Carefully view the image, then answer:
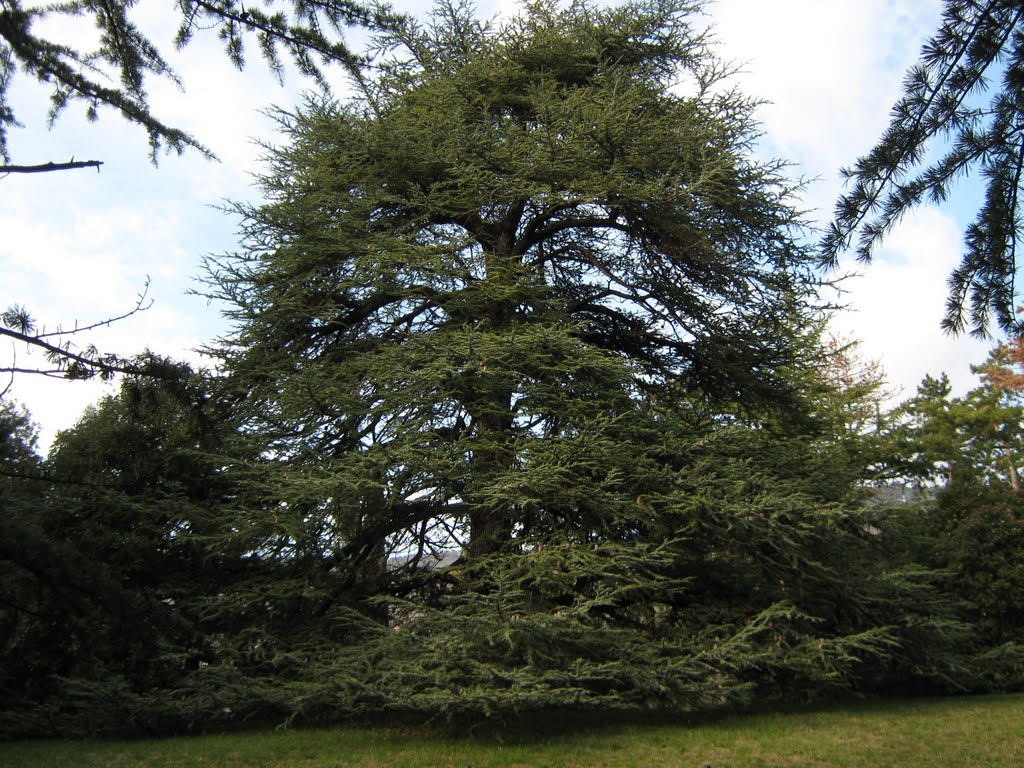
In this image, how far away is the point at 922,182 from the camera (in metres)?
3.15

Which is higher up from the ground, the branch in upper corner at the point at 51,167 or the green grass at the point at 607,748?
the branch in upper corner at the point at 51,167

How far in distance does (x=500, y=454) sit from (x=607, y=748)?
3.54 metres

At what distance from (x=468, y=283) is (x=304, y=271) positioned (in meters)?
2.72

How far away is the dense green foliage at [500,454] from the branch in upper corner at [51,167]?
19.3 feet

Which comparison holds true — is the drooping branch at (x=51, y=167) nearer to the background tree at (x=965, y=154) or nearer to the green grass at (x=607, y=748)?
the background tree at (x=965, y=154)

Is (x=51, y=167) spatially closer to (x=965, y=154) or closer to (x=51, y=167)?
(x=51, y=167)

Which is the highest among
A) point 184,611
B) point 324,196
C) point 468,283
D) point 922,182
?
point 324,196

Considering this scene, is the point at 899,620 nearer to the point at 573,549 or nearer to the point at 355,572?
the point at 573,549

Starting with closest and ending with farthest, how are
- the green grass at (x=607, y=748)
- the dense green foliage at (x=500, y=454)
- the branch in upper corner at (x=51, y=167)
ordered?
the branch in upper corner at (x=51, y=167) → the green grass at (x=607, y=748) → the dense green foliage at (x=500, y=454)

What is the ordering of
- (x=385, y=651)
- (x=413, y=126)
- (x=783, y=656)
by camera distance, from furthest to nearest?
(x=413, y=126) < (x=783, y=656) < (x=385, y=651)

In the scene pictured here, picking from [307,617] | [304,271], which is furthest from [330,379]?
[307,617]

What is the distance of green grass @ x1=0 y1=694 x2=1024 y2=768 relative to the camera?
7.35m

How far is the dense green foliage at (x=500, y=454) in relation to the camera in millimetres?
8602

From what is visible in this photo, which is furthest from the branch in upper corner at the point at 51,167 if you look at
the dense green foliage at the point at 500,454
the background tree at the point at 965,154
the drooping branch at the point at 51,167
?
the dense green foliage at the point at 500,454
